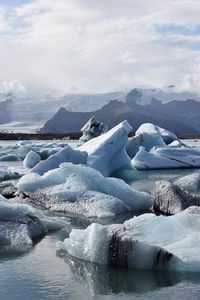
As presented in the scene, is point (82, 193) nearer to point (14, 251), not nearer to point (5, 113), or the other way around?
point (14, 251)

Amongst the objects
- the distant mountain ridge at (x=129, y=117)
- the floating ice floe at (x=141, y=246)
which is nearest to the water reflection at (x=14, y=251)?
the floating ice floe at (x=141, y=246)

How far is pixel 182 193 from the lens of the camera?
689 centimetres

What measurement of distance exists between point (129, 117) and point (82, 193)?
79117 mm

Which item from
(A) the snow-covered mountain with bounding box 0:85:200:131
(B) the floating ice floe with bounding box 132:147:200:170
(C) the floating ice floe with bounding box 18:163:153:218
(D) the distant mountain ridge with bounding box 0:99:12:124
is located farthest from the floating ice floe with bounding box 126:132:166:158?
(D) the distant mountain ridge with bounding box 0:99:12:124

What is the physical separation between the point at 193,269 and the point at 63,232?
1.95 metres

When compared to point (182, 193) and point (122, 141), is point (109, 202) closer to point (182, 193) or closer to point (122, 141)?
point (182, 193)

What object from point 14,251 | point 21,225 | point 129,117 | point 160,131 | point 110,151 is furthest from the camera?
point 129,117

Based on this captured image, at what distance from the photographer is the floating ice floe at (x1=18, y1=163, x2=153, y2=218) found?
273 inches

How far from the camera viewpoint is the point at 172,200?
677 centimetres

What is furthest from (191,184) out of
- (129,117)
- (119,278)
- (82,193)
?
(129,117)

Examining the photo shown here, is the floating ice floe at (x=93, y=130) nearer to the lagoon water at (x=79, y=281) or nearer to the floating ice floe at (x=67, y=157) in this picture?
the floating ice floe at (x=67, y=157)

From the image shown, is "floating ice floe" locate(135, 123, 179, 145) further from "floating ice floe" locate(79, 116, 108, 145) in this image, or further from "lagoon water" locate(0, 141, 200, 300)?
"lagoon water" locate(0, 141, 200, 300)

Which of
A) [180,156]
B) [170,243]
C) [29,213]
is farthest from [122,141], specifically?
[170,243]

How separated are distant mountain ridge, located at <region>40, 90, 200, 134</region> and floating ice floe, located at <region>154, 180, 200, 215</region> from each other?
64945mm
